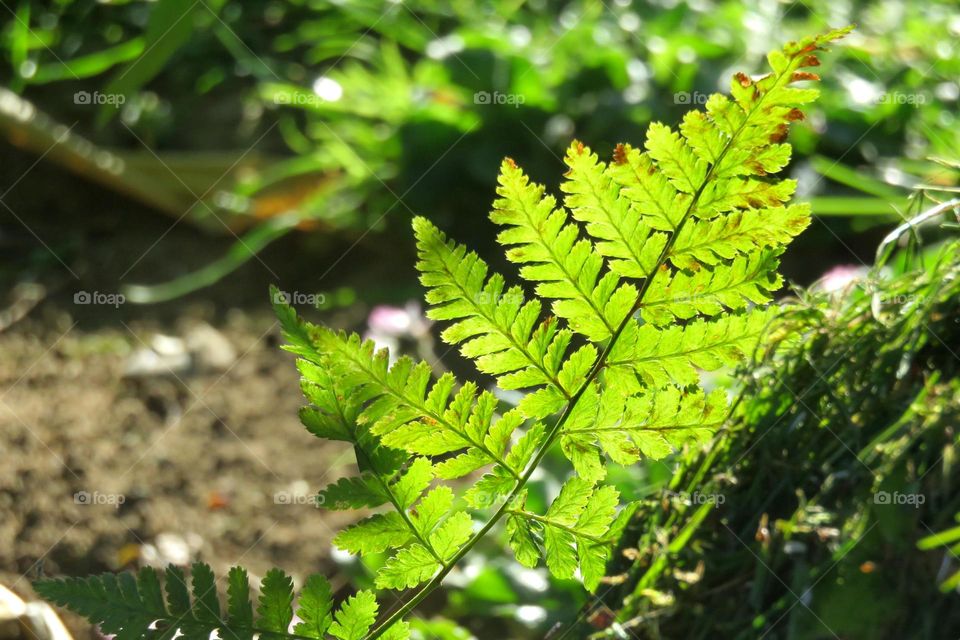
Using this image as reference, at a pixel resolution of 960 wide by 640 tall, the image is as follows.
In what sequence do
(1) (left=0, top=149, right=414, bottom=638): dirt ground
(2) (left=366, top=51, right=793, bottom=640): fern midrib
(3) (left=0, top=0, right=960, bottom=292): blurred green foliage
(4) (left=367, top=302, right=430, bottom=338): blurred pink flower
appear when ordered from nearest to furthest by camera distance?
1. (2) (left=366, top=51, right=793, bottom=640): fern midrib
2. (1) (left=0, top=149, right=414, bottom=638): dirt ground
3. (4) (left=367, top=302, right=430, bottom=338): blurred pink flower
4. (3) (left=0, top=0, right=960, bottom=292): blurred green foliage

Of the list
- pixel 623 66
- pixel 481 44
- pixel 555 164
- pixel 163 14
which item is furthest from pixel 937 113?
pixel 163 14

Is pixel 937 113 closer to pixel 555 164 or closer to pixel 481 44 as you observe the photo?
pixel 555 164

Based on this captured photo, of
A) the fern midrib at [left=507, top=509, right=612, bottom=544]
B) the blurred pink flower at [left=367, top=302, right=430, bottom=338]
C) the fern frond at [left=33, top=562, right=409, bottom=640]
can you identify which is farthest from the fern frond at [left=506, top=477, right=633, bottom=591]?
the blurred pink flower at [left=367, top=302, right=430, bottom=338]

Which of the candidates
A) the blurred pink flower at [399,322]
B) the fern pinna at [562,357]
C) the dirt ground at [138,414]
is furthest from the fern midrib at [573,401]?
the blurred pink flower at [399,322]

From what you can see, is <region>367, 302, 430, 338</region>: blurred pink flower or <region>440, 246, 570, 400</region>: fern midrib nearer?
<region>440, 246, 570, 400</region>: fern midrib

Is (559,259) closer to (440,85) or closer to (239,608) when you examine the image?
(239,608)

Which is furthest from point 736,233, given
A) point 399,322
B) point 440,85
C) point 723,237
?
point 440,85

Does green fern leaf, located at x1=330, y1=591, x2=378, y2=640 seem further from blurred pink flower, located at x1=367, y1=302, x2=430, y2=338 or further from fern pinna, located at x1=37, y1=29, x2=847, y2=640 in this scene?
blurred pink flower, located at x1=367, y1=302, x2=430, y2=338

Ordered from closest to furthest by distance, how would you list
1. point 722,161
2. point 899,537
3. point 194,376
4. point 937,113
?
point 722,161
point 899,537
point 194,376
point 937,113
